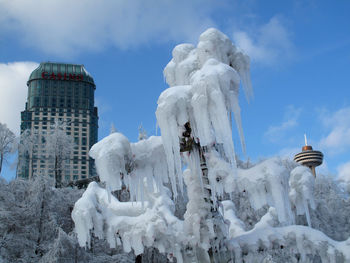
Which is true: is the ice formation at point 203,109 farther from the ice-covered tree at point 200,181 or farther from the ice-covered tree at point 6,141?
the ice-covered tree at point 6,141

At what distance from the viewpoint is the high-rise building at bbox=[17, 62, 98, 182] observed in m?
120

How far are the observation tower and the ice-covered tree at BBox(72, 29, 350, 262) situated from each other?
60.3m

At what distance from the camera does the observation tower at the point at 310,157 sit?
67.8m

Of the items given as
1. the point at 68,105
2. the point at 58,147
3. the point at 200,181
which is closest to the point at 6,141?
the point at 58,147

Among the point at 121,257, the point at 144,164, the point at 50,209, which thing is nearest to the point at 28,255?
the point at 50,209

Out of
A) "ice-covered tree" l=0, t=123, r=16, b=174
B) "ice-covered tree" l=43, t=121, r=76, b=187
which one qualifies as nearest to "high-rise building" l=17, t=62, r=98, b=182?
"ice-covered tree" l=43, t=121, r=76, b=187

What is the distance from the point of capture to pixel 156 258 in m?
22.3

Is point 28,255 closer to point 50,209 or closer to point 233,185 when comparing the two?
point 50,209

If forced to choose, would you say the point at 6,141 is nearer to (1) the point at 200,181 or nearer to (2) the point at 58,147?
(2) the point at 58,147

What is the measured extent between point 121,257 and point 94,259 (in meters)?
1.36

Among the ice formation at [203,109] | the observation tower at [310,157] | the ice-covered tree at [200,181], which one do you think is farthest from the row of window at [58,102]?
the ice formation at [203,109]

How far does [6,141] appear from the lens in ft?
73.7

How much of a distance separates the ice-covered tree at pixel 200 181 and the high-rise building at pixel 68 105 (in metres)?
110

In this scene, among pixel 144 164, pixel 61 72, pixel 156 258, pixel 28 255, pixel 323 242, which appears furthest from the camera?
pixel 61 72
